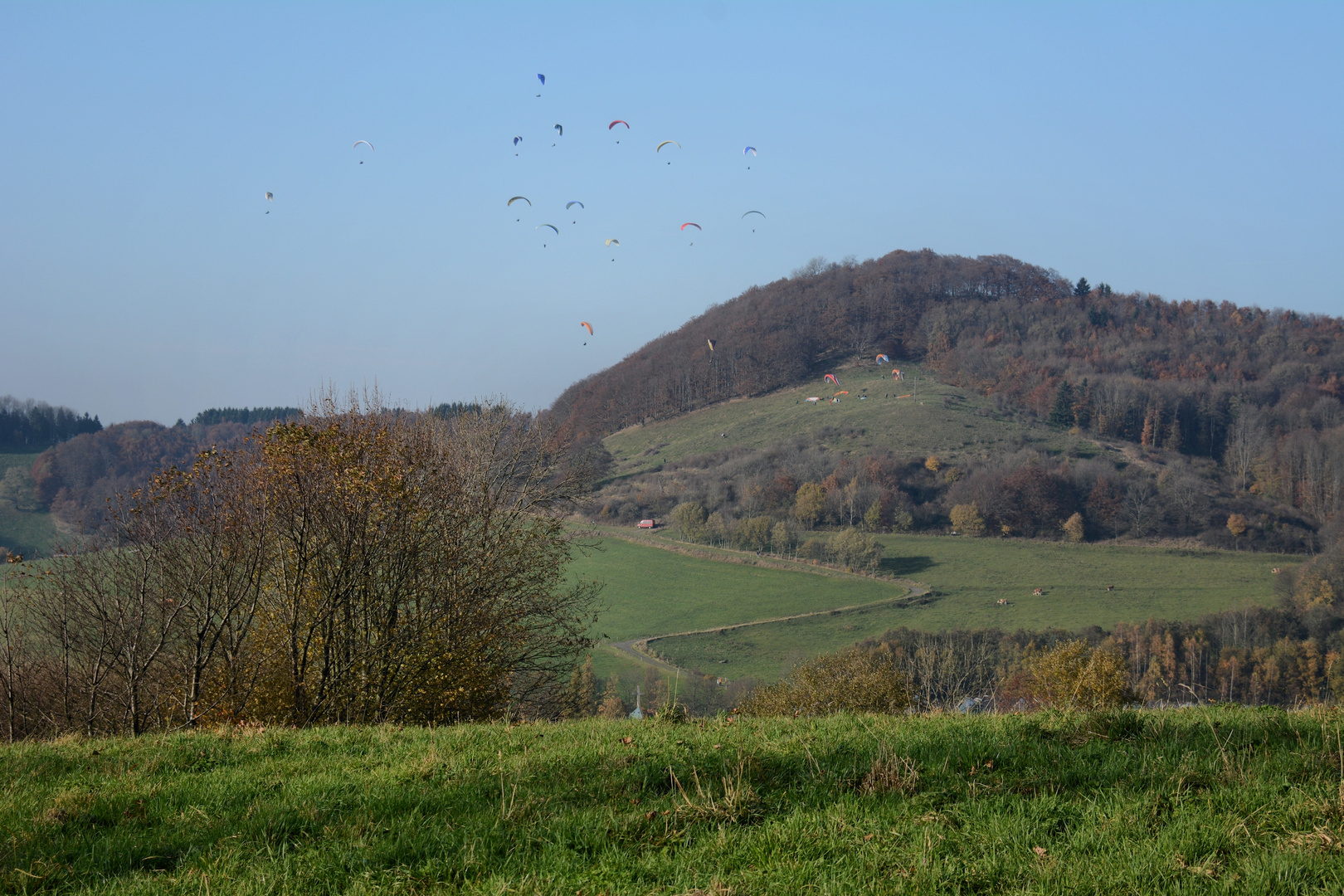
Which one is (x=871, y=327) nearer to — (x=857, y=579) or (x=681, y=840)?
(x=857, y=579)

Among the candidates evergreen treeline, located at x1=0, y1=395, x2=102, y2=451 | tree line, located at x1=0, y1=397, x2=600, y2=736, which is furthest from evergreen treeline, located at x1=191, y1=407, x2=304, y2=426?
tree line, located at x1=0, y1=397, x2=600, y2=736

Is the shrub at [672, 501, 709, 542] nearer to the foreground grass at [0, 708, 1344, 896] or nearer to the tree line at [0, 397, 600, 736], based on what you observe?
the tree line at [0, 397, 600, 736]

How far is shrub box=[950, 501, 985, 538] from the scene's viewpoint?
113 meters

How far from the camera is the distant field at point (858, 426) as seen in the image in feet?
445

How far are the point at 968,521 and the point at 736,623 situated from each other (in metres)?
51.3

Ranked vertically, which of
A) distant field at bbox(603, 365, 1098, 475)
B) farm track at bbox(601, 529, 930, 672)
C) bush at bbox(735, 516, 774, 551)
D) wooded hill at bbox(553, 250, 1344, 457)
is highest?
wooded hill at bbox(553, 250, 1344, 457)

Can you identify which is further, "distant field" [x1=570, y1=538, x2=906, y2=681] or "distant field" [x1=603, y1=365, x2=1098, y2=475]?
"distant field" [x1=603, y1=365, x2=1098, y2=475]

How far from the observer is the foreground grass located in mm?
3732

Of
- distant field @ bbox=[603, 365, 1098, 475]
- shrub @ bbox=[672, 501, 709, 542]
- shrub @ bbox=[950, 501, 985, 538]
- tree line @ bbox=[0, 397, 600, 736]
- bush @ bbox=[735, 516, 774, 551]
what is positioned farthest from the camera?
distant field @ bbox=[603, 365, 1098, 475]

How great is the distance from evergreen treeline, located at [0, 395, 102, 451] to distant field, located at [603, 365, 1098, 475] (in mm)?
97538

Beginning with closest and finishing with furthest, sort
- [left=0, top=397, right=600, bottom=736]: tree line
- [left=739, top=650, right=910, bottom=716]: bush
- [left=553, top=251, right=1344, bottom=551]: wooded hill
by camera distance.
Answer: [left=0, top=397, right=600, bottom=736]: tree line → [left=739, top=650, right=910, bottom=716]: bush → [left=553, top=251, right=1344, bottom=551]: wooded hill

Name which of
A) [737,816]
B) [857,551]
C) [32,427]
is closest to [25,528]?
[32,427]

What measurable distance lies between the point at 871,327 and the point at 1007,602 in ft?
388

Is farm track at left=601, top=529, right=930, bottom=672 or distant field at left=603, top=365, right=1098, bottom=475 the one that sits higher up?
distant field at left=603, top=365, right=1098, bottom=475
